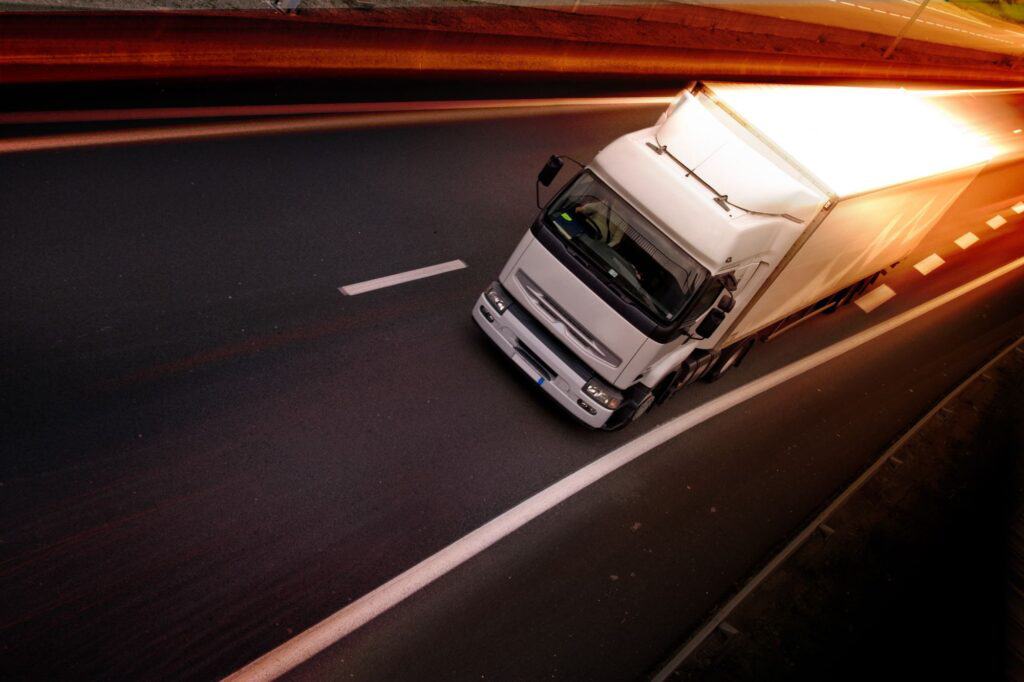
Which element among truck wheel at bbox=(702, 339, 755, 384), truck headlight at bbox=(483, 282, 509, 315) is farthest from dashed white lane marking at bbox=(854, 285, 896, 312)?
truck headlight at bbox=(483, 282, 509, 315)

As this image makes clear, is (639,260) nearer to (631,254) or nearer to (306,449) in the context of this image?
(631,254)

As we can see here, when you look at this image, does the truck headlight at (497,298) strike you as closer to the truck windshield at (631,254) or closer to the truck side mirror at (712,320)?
the truck windshield at (631,254)

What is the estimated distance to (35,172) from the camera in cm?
819

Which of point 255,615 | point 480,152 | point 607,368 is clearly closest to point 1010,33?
point 480,152

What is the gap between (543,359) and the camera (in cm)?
857

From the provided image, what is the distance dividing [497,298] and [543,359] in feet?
2.94

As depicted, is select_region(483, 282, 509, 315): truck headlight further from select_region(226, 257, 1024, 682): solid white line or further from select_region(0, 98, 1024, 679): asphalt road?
select_region(226, 257, 1024, 682): solid white line

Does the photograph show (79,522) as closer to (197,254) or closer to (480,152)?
(197,254)

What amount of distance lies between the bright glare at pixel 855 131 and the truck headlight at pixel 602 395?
334 cm

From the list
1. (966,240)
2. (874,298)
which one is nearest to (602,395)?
(874,298)

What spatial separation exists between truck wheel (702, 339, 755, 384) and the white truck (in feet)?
1.35

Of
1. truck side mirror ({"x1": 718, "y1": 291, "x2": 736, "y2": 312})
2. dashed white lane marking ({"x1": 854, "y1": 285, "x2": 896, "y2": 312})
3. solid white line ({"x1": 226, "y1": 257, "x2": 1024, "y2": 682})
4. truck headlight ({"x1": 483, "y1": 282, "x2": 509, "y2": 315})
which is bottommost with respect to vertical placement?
solid white line ({"x1": 226, "y1": 257, "x2": 1024, "y2": 682})

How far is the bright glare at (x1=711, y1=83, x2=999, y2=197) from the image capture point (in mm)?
8945

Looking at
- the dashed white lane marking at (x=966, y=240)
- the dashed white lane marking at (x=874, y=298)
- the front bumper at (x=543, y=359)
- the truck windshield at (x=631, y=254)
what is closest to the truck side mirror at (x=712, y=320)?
the truck windshield at (x=631, y=254)
